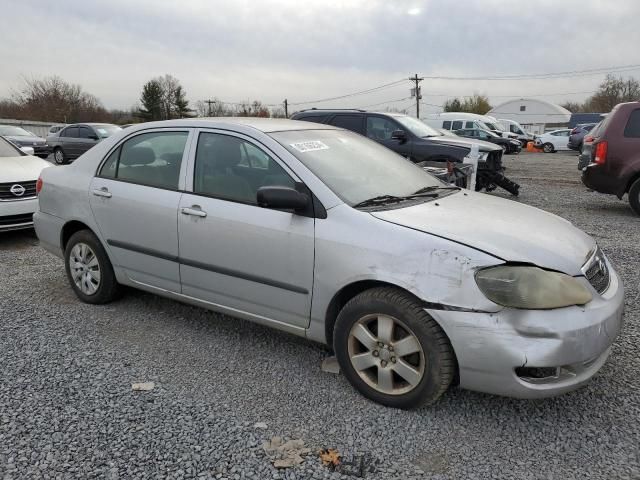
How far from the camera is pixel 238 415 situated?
2707mm

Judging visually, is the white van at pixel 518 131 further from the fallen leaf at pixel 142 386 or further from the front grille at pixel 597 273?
the fallen leaf at pixel 142 386

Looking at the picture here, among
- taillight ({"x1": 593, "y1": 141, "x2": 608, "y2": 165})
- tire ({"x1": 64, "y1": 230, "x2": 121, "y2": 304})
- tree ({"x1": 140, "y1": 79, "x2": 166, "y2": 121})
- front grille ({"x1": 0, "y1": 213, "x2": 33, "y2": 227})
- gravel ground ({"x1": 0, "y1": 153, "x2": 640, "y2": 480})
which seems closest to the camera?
gravel ground ({"x1": 0, "y1": 153, "x2": 640, "y2": 480})

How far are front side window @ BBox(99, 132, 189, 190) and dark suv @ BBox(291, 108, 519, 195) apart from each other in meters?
5.70

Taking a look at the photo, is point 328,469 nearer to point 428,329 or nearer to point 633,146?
point 428,329

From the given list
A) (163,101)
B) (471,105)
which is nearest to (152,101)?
(163,101)

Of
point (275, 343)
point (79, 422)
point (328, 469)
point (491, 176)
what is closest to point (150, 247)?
point (275, 343)

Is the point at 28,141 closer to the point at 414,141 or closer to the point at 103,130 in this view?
the point at 103,130

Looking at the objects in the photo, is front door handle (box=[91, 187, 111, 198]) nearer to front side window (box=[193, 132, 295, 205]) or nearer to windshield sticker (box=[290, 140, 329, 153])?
front side window (box=[193, 132, 295, 205])

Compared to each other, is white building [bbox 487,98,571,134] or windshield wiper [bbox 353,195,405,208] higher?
white building [bbox 487,98,571,134]

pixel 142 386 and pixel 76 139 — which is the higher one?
pixel 76 139

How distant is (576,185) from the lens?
42.2ft

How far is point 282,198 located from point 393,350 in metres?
1.04

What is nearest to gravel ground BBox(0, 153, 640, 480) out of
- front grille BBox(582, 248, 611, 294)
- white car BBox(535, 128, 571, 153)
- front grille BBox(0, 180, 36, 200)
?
front grille BBox(582, 248, 611, 294)

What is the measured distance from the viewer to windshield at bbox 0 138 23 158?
7.43m
